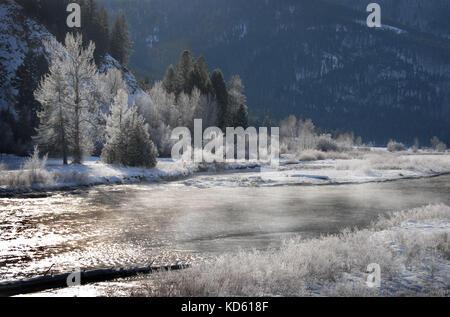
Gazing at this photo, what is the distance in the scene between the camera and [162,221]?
1441 centimetres

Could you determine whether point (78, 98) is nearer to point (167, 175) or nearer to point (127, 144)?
point (127, 144)

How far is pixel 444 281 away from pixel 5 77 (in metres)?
51.7

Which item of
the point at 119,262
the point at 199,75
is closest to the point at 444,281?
the point at 119,262

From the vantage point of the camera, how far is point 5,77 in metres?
45.2

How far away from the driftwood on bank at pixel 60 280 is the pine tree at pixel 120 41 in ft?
230

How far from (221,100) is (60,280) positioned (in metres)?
63.5

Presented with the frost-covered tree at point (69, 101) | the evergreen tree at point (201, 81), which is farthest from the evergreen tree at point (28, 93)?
the evergreen tree at point (201, 81)

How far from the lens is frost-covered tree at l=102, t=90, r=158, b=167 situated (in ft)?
106

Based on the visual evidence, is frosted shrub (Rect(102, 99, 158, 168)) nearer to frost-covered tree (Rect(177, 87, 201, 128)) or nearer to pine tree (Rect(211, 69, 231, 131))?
frost-covered tree (Rect(177, 87, 201, 128))

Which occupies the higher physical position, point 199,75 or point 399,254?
point 199,75

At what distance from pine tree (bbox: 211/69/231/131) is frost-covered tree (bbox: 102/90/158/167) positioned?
35.6 m

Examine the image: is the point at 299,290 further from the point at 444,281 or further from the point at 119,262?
the point at 119,262

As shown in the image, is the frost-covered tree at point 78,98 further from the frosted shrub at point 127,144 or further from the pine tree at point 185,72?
the pine tree at point 185,72

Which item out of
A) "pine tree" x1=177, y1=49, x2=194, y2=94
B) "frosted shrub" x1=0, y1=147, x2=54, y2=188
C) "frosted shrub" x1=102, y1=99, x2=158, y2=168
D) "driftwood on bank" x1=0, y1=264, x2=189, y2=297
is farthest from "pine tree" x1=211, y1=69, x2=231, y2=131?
"driftwood on bank" x1=0, y1=264, x2=189, y2=297
